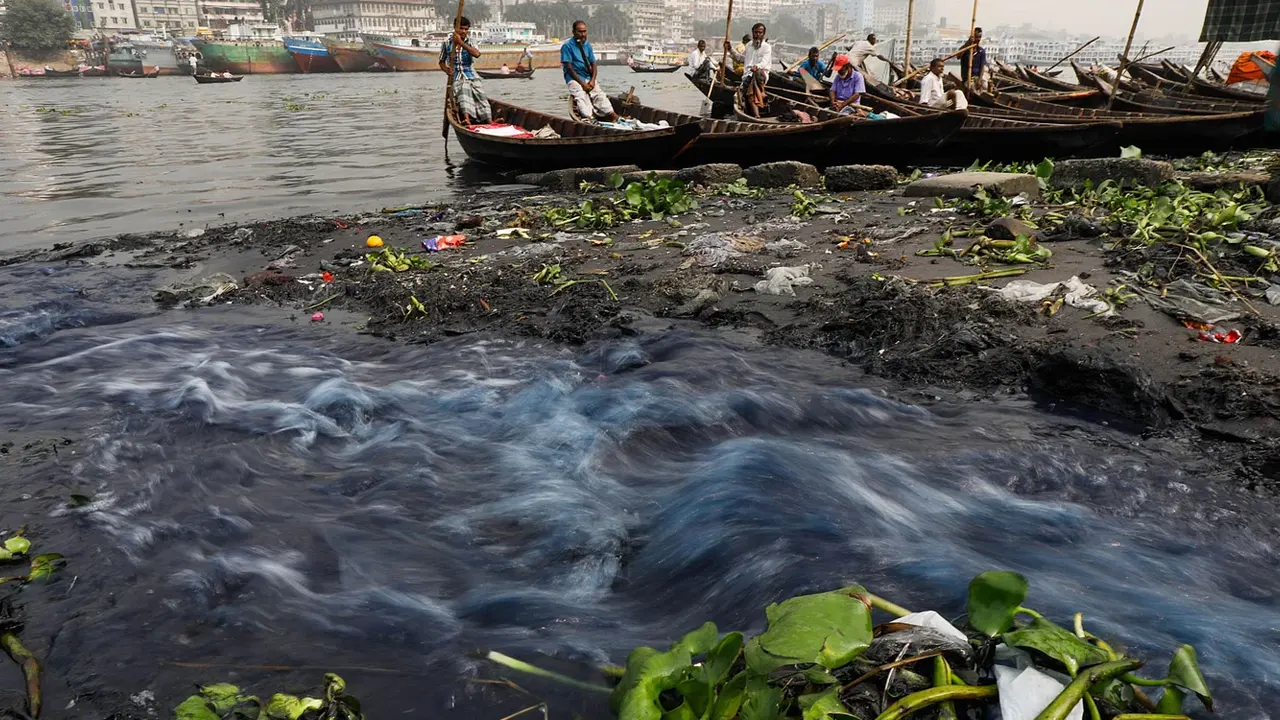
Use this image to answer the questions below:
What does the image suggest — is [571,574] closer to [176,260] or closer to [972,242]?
[972,242]

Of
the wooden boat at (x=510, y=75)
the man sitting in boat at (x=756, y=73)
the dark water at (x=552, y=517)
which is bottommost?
the dark water at (x=552, y=517)

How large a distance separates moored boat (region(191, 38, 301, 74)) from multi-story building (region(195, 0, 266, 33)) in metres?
48.7

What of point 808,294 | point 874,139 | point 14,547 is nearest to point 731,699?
point 14,547

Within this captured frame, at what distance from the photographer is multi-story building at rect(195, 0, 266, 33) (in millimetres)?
114125

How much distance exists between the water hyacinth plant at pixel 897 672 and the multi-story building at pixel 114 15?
5390 inches

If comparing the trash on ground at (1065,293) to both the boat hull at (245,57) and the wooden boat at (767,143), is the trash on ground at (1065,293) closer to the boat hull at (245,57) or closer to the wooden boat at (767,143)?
the wooden boat at (767,143)

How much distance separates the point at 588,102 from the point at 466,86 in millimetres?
2524

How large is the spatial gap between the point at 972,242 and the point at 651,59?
91.8 m

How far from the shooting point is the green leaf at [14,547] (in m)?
2.96

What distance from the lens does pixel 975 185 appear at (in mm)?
8117

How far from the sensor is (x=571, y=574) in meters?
2.98

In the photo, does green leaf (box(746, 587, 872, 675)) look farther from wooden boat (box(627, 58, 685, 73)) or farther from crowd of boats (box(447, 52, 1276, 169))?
wooden boat (box(627, 58, 685, 73))

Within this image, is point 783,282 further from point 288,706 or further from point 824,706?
point 288,706

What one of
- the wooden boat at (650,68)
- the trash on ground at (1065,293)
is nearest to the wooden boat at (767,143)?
the trash on ground at (1065,293)
